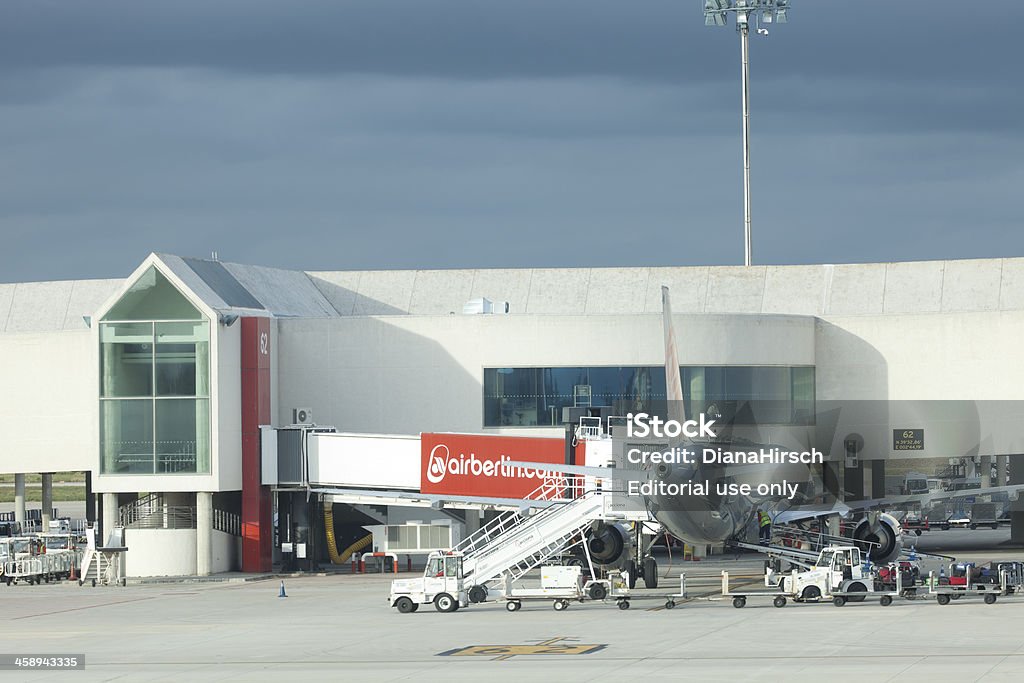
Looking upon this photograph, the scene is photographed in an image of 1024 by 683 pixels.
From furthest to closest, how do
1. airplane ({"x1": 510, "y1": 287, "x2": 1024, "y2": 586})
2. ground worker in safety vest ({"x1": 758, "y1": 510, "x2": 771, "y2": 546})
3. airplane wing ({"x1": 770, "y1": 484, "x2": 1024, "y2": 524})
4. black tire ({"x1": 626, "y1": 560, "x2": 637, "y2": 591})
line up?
airplane wing ({"x1": 770, "y1": 484, "x2": 1024, "y2": 524})
black tire ({"x1": 626, "y1": 560, "x2": 637, "y2": 591})
ground worker in safety vest ({"x1": 758, "y1": 510, "x2": 771, "y2": 546})
airplane ({"x1": 510, "y1": 287, "x2": 1024, "y2": 586})

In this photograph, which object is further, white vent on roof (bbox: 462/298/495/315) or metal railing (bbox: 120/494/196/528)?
white vent on roof (bbox: 462/298/495/315)

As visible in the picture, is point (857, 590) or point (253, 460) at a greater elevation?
point (253, 460)

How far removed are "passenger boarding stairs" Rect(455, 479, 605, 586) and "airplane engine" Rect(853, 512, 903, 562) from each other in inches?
476

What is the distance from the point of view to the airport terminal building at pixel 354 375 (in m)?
78.4

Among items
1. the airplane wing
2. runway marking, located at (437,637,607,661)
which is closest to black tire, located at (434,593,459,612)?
runway marking, located at (437,637,607,661)

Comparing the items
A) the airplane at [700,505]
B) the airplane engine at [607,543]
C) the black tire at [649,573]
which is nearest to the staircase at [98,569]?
the airplane at [700,505]

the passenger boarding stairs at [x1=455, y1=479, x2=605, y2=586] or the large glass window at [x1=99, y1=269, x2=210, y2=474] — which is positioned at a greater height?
the large glass window at [x1=99, y1=269, x2=210, y2=474]

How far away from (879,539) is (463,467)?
64.6ft

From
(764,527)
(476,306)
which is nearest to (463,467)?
(476,306)

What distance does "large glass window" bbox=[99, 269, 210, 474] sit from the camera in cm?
7825

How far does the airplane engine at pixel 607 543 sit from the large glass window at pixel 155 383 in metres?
21.2

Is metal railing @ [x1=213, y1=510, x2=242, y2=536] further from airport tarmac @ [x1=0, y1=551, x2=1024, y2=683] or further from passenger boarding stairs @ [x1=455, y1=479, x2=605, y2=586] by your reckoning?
passenger boarding stairs @ [x1=455, y1=479, x2=605, y2=586]

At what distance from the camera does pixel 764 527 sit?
67.4 meters

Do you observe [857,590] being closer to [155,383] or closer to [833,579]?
[833,579]
